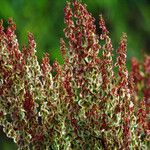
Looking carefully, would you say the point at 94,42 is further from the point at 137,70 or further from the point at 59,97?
the point at 137,70

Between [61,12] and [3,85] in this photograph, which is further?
[61,12]

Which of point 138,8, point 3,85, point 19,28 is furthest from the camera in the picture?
point 138,8

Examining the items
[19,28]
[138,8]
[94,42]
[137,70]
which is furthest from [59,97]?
[138,8]

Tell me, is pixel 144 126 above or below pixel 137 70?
below

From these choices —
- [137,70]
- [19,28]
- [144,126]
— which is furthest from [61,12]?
[144,126]

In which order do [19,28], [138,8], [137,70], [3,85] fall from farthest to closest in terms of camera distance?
[138,8], [19,28], [137,70], [3,85]

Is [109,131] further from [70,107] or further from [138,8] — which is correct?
[138,8]

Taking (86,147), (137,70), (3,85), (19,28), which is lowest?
(86,147)
